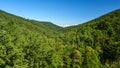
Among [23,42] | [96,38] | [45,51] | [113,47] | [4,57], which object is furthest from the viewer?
[96,38]

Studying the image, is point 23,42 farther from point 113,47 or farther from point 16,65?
point 113,47

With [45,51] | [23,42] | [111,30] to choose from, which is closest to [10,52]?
[23,42]

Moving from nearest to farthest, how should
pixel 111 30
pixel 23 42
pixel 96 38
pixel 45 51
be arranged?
pixel 23 42
pixel 45 51
pixel 96 38
pixel 111 30

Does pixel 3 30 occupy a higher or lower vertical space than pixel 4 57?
higher

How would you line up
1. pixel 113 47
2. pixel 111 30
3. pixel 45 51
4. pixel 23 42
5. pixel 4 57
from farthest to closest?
pixel 111 30
pixel 113 47
pixel 45 51
pixel 23 42
pixel 4 57

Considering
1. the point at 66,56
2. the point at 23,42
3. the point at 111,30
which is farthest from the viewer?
the point at 111,30

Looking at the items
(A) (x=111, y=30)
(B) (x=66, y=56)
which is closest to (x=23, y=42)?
(B) (x=66, y=56)

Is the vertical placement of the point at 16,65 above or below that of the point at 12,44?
below

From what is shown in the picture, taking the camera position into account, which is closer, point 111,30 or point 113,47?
point 113,47

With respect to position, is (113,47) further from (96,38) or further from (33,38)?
(33,38)
